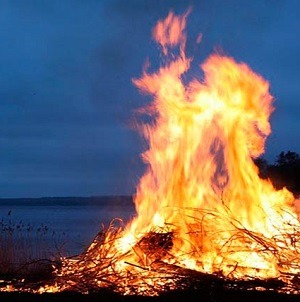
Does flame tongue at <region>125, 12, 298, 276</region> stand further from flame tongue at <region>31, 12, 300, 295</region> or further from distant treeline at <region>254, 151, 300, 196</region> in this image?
distant treeline at <region>254, 151, 300, 196</region>

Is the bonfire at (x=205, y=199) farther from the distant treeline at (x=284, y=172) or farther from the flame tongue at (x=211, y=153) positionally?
the distant treeline at (x=284, y=172)

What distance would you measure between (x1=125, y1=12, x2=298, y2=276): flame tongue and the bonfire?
1 centimetres

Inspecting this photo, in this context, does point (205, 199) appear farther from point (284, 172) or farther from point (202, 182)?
point (284, 172)

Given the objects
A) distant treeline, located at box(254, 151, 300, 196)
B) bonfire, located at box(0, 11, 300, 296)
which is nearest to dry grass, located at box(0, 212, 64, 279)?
bonfire, located at box(0, 11, 300, 296)

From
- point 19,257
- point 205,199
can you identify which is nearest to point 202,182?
point 205,199

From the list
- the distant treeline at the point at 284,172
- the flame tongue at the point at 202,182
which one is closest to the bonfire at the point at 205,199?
the flame tongue at the point at 202,182

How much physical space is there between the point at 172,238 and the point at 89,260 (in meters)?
1.23

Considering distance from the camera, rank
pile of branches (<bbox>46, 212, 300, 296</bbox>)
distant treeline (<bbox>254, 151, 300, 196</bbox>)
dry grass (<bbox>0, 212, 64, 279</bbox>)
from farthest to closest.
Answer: distant treeline (<bbox>254, 151, 300, 196</bbox>) → dry grass (<bbox>0, 212, 64, 279</bbox>) → pile of branches (<bbox>46, 212, 300, 296</bbox>)

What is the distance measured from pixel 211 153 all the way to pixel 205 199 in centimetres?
70

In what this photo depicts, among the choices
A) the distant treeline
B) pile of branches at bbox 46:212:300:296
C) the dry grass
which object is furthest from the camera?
the distant treeline

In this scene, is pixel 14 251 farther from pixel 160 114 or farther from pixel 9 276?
pixel 160 114

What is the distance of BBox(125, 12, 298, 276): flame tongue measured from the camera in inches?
412

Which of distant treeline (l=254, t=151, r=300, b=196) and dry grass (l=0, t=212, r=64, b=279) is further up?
distant treeline (l=254, t=151, r=300, b=196)

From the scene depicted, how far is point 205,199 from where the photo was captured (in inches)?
415
